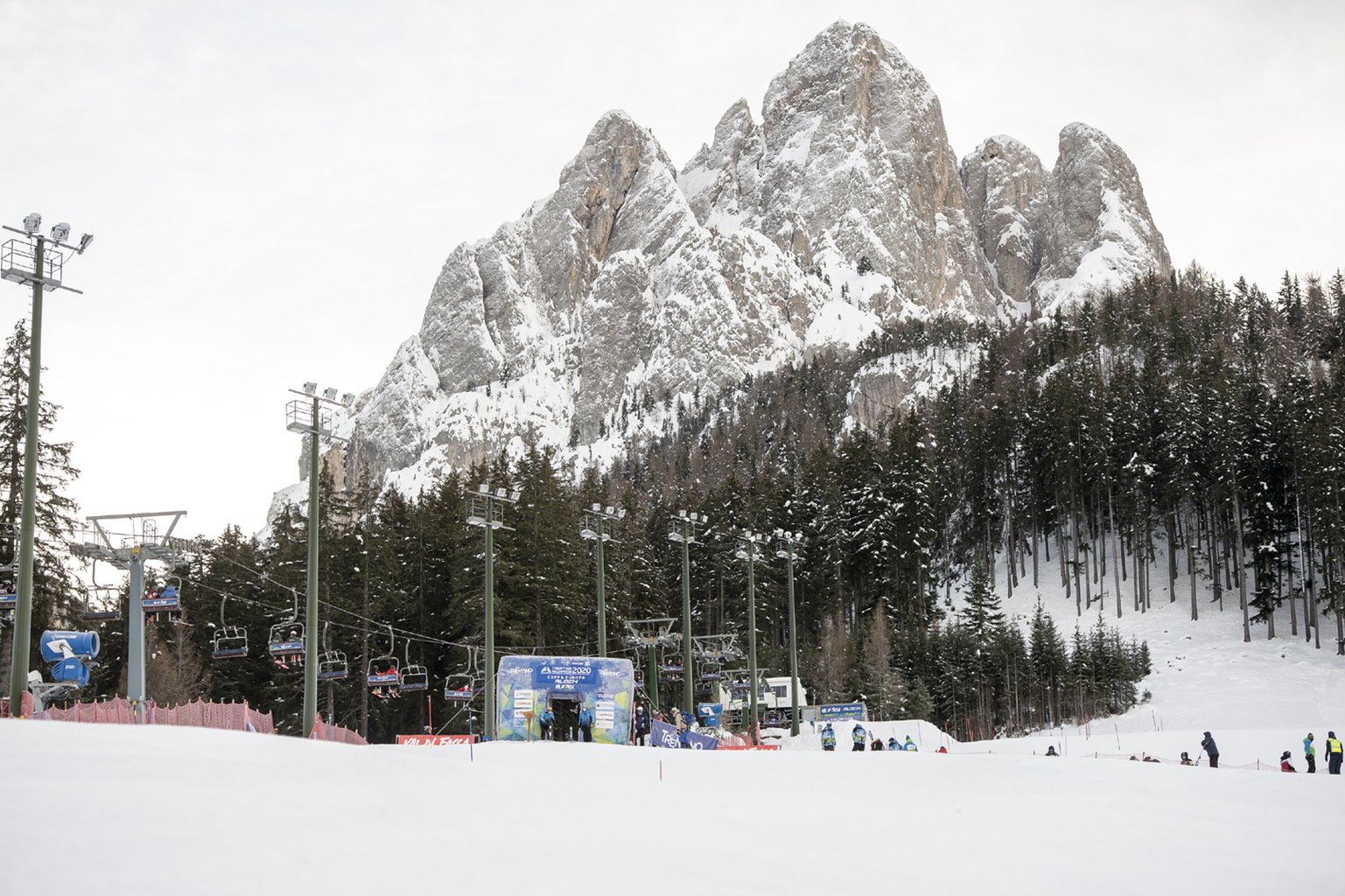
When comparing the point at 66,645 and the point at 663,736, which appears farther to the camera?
the point at 663,736

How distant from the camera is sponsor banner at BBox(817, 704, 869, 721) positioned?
5481cm

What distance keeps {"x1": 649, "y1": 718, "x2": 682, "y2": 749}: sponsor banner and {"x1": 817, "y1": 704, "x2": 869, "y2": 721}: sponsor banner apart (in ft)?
62.1

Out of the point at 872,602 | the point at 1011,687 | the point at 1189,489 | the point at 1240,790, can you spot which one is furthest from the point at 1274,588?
the point at 1240,790

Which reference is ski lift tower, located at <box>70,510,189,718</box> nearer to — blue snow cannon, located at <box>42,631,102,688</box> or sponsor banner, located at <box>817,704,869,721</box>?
blue snow cannon, located at <box>42,631,102,688</box>

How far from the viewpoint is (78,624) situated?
54.5 metres

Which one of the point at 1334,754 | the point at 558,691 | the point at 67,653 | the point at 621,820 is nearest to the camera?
the point at 621,820

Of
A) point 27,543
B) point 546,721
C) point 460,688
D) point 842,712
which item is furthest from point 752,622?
point 27,543

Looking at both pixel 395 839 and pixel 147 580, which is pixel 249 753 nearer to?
pixel 395 839

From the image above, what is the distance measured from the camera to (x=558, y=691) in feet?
119

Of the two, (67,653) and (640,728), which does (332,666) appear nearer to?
(640,728)

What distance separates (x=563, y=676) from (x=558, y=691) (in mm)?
473

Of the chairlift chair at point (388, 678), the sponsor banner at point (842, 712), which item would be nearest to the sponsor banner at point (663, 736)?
the chairlift chair at point (388, 678)

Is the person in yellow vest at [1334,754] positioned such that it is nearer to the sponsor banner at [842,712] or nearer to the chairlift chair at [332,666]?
the sponsor banner at [842,712]

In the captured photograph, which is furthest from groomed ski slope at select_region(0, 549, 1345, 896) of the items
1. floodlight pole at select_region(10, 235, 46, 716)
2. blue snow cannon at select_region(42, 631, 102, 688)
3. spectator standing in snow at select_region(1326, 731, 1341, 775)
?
blue snow cannon at select_region(42, 631, 102, 688)
